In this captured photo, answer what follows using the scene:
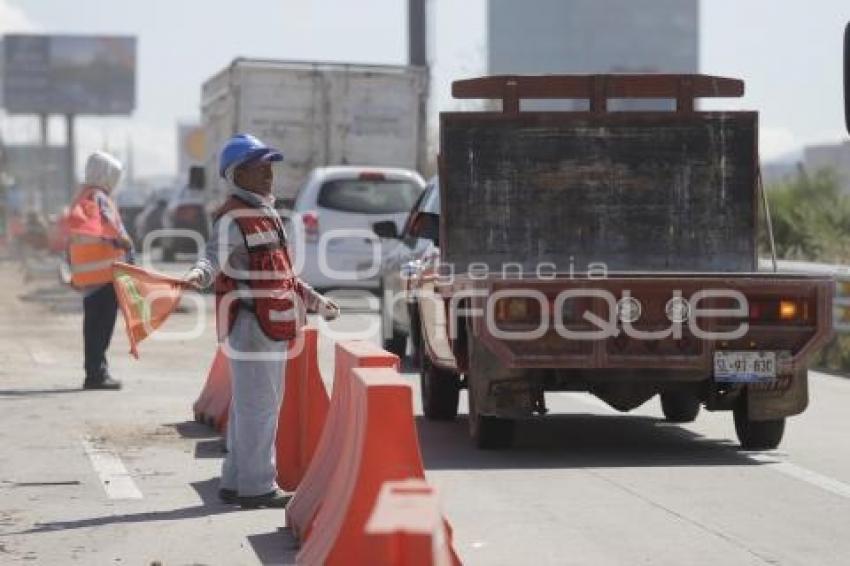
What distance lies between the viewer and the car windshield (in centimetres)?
2682

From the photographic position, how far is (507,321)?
12047 mm

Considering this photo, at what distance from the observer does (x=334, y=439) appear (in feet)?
30.3

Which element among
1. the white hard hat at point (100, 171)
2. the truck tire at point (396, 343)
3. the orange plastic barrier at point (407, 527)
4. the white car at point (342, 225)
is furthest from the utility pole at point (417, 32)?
the orange plastic barrier at point (407, 527)

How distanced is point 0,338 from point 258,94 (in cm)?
920

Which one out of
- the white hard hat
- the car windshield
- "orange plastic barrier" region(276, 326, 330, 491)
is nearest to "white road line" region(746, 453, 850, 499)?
"orange plastic barrier" region(276, 326, 330, 491)

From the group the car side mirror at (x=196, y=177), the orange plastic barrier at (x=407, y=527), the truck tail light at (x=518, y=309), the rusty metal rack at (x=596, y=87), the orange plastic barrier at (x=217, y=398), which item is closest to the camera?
the orange plastic barrier at (x=407, y=527)

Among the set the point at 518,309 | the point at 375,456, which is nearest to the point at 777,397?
the point at 518,309

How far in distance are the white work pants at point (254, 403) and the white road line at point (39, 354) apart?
946 centimetres

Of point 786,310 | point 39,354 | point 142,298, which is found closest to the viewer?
point 142,298

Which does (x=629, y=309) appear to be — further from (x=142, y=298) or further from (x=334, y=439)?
(x=334, y=439)

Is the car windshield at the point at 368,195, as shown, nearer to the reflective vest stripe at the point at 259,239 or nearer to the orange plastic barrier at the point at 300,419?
the orange plastic barrier at the point at 300,419

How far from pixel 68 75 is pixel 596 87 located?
120 m

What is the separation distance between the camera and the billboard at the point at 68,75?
423 ft

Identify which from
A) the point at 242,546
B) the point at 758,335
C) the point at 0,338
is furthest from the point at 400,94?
the point at 242,546
